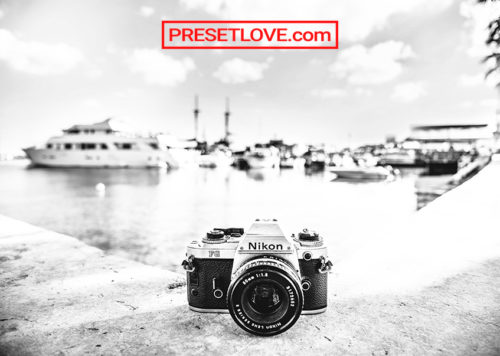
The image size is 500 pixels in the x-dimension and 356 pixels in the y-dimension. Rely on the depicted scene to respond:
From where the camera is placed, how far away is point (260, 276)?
1.64m

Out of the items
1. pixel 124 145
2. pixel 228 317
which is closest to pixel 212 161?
pixel 124 145

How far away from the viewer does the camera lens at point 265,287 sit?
1629 millimetres

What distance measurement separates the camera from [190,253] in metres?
1.83

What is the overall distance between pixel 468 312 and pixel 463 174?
12764 millimetres

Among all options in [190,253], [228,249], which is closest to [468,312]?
[228,249]

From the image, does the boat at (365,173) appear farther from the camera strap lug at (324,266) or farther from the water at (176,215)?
the camera strap lug at (324,266)

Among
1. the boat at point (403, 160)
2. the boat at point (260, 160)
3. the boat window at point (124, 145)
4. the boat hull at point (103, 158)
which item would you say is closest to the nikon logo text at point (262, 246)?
the boat hull at point (103, 158)

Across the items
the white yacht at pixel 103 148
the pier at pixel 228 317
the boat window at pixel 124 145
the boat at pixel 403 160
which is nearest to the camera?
the pier at pixel 228 317

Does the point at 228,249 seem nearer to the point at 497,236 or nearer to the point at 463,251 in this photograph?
the point at 463,251

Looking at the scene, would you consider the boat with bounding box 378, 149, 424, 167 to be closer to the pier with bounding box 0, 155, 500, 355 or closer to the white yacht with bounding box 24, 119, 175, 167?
the white yacht with bounding box 24, 119, 175, 167

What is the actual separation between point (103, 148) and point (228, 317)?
2219 inches

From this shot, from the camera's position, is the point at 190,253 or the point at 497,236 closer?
the point at 190,253

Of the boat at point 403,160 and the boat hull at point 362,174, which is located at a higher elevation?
the boat at point 403,160

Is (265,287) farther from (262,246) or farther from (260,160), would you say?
(260,160)
